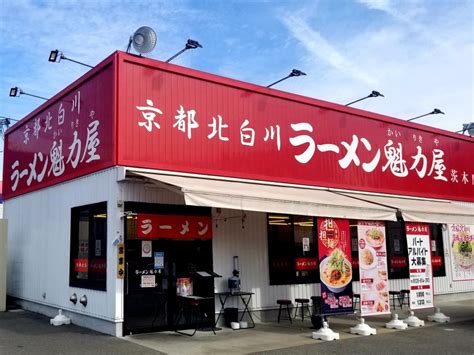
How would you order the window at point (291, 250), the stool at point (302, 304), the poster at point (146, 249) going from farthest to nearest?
1. the window at point (291, 250)
2. the stool at point (302, 304)
3. the poster at point (146, 249)

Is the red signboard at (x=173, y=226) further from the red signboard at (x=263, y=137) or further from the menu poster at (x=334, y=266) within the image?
the menu poster at (x=334, y=266)

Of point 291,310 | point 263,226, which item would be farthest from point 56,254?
point 291,310

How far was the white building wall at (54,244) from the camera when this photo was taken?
864cm

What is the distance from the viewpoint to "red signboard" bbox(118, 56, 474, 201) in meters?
9.17

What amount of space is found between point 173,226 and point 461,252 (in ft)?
32.3

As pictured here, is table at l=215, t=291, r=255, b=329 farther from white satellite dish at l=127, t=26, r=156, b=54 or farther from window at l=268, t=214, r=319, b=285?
white satellite dish at l=127, t=26, r=156, b=54

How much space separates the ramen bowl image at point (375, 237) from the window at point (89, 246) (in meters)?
4.97

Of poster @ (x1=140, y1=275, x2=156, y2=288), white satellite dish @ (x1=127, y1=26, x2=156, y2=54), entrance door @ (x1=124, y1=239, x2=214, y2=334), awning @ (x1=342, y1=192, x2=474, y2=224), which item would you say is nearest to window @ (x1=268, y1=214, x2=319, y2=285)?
awning @ (x1=342, y1=192, x2=474, y2=224)

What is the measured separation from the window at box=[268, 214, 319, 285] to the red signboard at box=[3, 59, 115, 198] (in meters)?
4.04

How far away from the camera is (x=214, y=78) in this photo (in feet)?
33.4

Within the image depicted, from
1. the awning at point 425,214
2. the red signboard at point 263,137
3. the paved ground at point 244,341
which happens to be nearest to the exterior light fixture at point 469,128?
the red signboard at point 263,137

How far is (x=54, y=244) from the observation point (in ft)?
35.4

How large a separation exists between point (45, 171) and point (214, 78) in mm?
4649

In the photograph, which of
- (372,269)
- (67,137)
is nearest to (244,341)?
(372,269)
